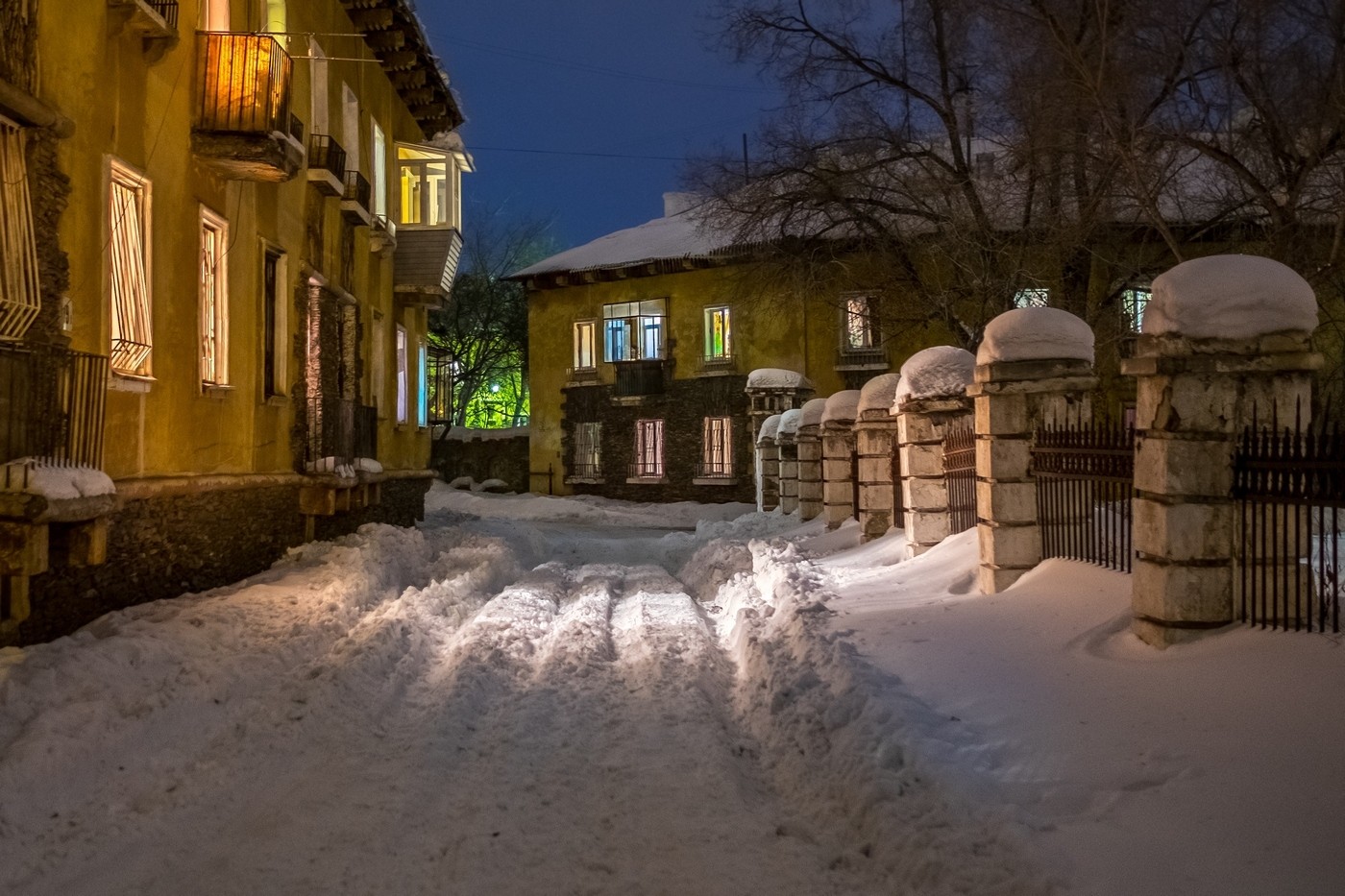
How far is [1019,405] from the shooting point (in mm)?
8711

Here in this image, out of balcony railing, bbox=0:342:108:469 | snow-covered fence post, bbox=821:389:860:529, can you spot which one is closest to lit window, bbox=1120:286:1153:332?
snow-covered fence post, bbox=821:389:860:529

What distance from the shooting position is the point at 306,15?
14.2m

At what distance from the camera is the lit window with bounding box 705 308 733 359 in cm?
3444

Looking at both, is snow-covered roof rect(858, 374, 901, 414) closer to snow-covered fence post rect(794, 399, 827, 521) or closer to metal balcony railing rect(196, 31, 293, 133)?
snow-covered fence post rect(794, 399, 827, 521)

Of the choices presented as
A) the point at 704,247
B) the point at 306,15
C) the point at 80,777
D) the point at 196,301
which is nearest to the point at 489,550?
the point at 196,301

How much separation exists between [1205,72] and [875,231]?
26.3ft

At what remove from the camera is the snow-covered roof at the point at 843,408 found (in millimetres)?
16500

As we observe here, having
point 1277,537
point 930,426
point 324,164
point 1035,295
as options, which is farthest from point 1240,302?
point 1035,295

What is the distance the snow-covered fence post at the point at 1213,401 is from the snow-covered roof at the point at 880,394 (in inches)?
319

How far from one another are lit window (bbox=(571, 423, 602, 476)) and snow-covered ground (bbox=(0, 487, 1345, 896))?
27799 mm

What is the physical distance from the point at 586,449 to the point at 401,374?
53.8ft

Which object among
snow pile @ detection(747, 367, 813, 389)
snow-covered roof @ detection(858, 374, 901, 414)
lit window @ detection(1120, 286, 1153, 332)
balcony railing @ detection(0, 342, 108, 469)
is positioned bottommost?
balcony railing @ detection(0, 342, 108, 469)

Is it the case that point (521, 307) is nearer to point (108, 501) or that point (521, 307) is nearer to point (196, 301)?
point (196, 301)

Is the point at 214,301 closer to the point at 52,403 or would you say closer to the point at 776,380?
the point at 52,403
